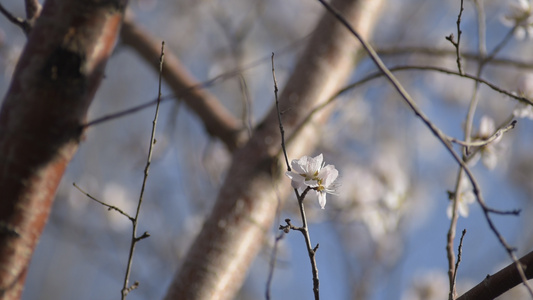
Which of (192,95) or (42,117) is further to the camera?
(192,95)

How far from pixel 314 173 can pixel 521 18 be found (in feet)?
2.40

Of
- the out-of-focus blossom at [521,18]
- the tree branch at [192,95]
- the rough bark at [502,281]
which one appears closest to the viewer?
the rough bark at [502,281]

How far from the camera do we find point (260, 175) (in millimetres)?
1124

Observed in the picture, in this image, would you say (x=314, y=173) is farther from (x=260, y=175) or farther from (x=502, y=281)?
(x=260, y=175)

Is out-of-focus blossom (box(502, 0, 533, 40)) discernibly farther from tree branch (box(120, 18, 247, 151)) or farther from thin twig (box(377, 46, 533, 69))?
tree branch (box(120, 18, 247, 151))

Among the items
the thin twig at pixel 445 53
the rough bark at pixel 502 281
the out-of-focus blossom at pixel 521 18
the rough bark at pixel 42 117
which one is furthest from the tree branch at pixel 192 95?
the rough bark at pixel 502 281

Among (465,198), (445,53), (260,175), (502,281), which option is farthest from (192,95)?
(502,281)

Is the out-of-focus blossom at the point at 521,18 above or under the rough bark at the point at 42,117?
above

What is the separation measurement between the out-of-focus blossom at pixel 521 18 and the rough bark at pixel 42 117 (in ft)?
2.99

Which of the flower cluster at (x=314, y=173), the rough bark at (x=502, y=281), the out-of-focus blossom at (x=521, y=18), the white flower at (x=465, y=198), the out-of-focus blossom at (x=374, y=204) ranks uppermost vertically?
the out-of-focus blossom at (x=374, y=204)

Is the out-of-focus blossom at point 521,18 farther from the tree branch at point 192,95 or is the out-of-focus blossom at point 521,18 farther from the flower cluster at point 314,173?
the tree branch at point 192,95

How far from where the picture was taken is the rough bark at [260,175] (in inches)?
39.1

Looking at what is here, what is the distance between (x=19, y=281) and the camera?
2.52 ft

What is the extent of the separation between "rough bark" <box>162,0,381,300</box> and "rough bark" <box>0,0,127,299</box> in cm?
32
